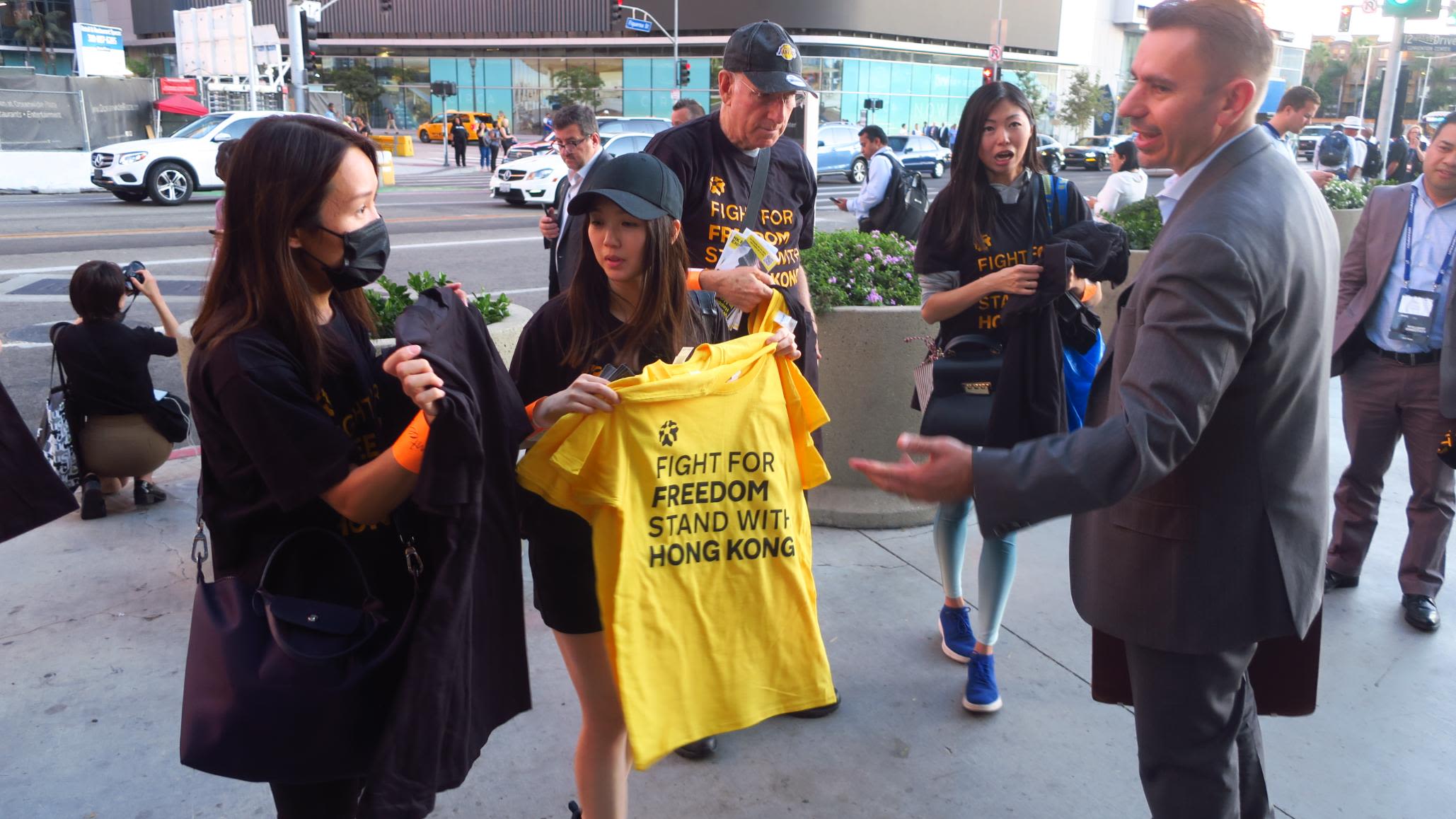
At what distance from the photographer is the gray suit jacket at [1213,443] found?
6.33 ft

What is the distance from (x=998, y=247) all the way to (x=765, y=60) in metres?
1.02

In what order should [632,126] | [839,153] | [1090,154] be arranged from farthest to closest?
[1090,154], [839,153], [632,126]

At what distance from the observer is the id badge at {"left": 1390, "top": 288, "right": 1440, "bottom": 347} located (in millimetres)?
Answer: 4328

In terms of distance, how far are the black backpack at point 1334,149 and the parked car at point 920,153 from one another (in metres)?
17.4

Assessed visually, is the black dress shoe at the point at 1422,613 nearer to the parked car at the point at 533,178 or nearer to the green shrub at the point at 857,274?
the green shrub at the point at 857,274

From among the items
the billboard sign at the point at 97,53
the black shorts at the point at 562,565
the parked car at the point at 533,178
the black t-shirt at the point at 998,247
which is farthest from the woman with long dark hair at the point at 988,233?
the billboard sign at the point at 97,53

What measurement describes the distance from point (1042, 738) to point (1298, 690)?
1.08 meters

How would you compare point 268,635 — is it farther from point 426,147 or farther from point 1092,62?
point 1092,62

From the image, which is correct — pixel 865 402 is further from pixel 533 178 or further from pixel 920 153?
pixel 920 153

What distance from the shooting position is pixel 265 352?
191 cm

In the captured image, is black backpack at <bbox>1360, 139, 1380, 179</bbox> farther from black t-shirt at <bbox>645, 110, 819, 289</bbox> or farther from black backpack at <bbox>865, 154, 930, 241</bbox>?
black t-shirt at <bbox>645, 110, 819, 289</bbox>

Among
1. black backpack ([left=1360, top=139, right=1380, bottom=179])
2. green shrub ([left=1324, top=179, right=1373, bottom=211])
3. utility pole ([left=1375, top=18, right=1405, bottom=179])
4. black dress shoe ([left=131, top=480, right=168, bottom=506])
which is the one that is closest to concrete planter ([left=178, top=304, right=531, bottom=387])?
black dress shoe ([left=131, top=480, right=168, bottom=506])

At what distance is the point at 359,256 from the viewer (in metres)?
2.08

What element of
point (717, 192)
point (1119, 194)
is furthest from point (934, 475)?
point (1119, 194)
